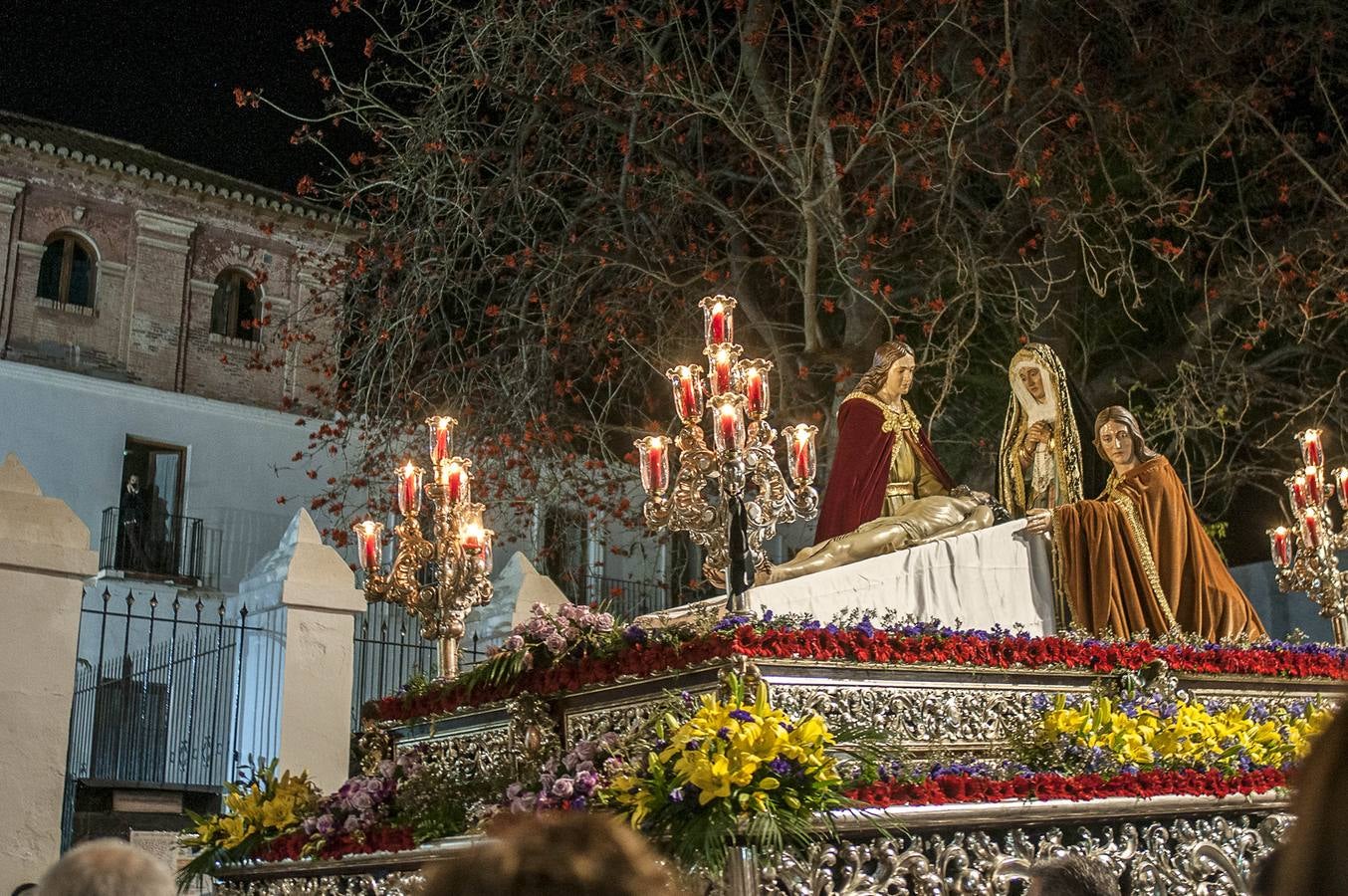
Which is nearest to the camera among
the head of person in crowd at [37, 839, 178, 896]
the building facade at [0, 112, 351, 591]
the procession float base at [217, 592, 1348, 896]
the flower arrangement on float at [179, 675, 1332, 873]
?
the head of person in crowd at [37, 839, 178, 896]

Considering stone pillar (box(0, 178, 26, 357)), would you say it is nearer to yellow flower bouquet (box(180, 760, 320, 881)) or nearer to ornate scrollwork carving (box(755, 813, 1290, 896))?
yellow flower bouquet (box(180, 760, 320, 881))

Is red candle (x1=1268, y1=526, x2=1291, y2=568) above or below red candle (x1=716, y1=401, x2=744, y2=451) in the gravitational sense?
below

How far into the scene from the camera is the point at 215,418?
2283cm

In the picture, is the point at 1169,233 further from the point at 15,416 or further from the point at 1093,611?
the point at 15,416

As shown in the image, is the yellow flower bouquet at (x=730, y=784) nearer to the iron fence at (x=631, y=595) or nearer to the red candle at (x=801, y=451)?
the red candle at (x=801, y=451)

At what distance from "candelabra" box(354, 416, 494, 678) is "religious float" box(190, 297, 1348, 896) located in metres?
0.02

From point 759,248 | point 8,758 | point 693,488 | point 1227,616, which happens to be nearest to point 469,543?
point 693,488

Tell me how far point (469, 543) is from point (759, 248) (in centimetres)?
830

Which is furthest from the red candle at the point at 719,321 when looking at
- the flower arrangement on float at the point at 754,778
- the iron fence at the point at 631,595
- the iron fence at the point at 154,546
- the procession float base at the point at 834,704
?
the iron fence at the point at 154,546

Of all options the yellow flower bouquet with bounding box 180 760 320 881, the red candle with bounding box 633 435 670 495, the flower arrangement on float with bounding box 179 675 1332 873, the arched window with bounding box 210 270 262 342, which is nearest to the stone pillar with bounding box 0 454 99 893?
the yellow flower bouquet with bounding box 180 760 320 881

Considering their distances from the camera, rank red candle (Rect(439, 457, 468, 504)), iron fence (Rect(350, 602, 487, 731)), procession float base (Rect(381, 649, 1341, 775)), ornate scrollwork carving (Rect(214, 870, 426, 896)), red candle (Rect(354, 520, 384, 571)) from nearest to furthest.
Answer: procession float base (Rect(381, 649, 1341, 775))
ornate scrollwork carving (Rect(214, 870, 426, 896))
red candle (Rect(439, 457, 468, 504))
red candle (Rect(354, 520, 384, 571))
iron fence (Rect(350, 602, 487, 731))

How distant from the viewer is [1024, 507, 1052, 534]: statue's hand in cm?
1074

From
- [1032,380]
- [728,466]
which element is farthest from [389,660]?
[728,466]

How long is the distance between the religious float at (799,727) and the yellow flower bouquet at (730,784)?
0.04 ft
